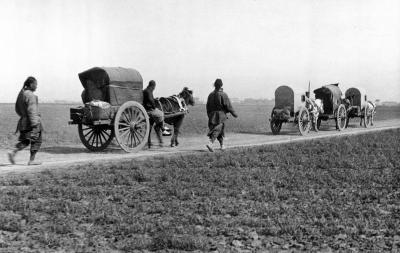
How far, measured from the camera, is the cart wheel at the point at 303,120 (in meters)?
20.6

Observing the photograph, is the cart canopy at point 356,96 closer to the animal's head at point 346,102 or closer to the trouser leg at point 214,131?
the animal's head at point 346,102

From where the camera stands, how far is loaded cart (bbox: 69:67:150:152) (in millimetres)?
12086

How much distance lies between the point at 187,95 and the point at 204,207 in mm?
9541

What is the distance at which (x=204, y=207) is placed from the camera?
631cm

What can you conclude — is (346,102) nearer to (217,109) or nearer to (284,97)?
(284,97)

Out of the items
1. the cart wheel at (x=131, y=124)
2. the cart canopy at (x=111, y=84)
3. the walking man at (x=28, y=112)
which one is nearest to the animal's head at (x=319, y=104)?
→ the cart wheel at (x=131, y=124)

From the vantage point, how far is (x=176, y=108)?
14867 mm

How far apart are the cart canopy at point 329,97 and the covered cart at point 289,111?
2.93 meters

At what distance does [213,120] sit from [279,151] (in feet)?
6.95

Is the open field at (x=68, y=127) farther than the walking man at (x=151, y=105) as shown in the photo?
Yes

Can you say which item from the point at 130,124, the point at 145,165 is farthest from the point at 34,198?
the point at 130,124

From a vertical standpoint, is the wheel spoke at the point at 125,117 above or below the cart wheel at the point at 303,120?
above

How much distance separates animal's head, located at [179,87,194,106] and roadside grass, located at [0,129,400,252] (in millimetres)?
5329

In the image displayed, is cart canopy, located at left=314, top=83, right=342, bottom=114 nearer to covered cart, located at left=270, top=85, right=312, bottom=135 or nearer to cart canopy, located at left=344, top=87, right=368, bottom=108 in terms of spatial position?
cart canopy, located at left=344, top=87, right=368, bottom=108
